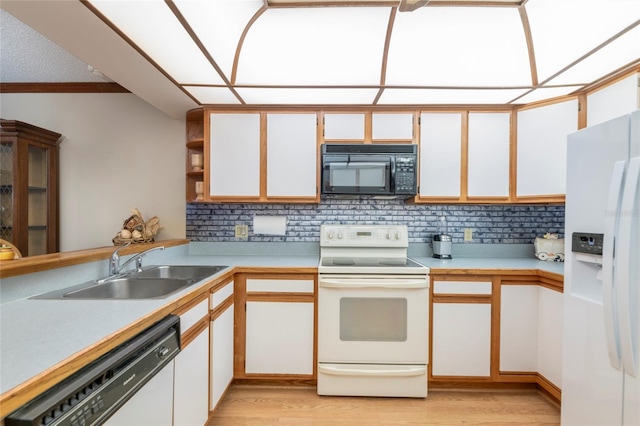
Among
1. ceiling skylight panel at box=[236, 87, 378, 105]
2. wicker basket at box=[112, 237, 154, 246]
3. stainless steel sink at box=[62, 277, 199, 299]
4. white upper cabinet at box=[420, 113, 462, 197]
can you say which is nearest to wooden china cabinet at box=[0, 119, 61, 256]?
wicker basket at box=[112, 237, 154, 246]

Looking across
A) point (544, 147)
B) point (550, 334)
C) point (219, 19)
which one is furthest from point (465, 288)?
point (219, 19)

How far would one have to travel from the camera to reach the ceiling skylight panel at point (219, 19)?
1.31m

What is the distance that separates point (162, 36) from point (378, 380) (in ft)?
7.91

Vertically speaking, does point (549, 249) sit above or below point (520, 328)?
above

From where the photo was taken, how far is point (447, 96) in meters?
2.07

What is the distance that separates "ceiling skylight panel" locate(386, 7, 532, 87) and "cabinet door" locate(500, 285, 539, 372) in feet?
4.73

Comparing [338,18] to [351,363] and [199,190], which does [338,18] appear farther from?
[351,363]

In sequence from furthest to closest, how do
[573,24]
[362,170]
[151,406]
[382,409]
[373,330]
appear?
[362,170] → [373,330] → [382,409] → [573,24] → [151,406]

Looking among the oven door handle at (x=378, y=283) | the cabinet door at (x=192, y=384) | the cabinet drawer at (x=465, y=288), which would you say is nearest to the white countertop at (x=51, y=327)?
the cabinet door at (x=192, y=384)

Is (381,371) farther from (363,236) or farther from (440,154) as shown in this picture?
(440,154)

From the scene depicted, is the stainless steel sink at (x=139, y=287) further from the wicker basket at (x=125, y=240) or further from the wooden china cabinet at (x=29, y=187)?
the wooden china cabinet at (x=29, y=187)

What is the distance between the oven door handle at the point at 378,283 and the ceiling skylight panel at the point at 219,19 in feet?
5.14

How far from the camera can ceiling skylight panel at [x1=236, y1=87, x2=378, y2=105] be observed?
1974mm

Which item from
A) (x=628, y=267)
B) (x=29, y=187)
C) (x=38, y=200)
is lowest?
(x=628, y=267)
